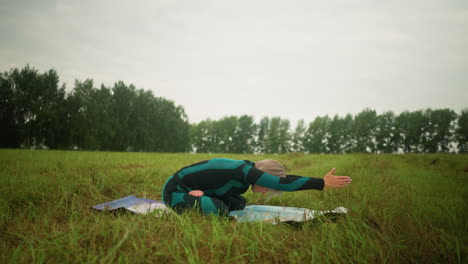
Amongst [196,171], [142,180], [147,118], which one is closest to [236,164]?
[196,171]

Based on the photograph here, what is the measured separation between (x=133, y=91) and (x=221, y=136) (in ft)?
98.1

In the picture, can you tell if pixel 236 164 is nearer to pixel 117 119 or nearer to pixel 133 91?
pixel 117 119

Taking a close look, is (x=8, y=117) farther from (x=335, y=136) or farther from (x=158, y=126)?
(x=335, y=136)

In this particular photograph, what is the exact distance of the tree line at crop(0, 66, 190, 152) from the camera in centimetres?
2697

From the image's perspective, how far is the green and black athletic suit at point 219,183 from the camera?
8.18 feet

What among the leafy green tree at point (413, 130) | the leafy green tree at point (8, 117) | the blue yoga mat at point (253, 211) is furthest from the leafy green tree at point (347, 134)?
the leafy green tree at point (8, 117)

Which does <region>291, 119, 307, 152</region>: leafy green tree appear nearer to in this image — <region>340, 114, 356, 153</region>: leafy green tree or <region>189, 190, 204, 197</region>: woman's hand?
<region>340, 114, 356, 153</region>: leafy green tree

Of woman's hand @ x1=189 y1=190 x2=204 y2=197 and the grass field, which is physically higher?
woman's hand @ x1=189 y1=190 x2=204 y2=197

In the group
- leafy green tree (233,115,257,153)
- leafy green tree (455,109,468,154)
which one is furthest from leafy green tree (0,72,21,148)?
leafy green tree (455,109,468,154)

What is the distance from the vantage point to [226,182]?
283 cm

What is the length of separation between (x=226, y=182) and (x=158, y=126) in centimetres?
4432

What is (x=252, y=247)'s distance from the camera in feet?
5.55

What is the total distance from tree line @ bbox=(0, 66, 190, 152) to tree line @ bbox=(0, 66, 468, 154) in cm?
9

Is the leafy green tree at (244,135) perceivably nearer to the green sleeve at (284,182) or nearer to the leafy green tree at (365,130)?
the leafy green tree at (365,130)
